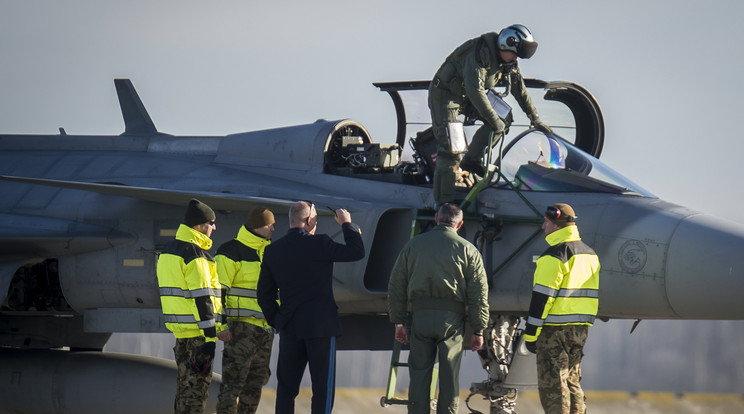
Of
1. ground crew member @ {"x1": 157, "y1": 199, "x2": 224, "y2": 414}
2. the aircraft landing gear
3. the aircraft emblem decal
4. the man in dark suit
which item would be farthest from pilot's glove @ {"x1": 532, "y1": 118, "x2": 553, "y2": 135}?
ground crew member @ {"x1": 157, "y1": 199, "x2": 224, "y2": 414}

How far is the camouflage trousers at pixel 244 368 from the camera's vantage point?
7.96 metres

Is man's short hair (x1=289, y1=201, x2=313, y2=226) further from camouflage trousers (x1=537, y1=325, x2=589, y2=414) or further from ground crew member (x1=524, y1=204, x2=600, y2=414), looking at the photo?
camouflage trousers (x1=537, y1=325, x2=589, y2=414)

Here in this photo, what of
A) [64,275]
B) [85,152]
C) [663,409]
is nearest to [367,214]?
[64,275]

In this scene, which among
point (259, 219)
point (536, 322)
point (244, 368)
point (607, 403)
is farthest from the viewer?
point (607, 403)

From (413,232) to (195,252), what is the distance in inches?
74.6

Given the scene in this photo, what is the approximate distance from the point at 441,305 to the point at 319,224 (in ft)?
7.82

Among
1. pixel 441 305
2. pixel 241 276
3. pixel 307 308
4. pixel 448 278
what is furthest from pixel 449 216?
pixel 241 276

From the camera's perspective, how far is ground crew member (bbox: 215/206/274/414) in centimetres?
802

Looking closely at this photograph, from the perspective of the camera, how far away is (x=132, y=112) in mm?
12273

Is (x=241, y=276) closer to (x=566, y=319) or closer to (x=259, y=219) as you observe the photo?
(x=259, y=219)

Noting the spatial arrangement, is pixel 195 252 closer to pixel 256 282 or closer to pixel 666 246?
pixel 256 282

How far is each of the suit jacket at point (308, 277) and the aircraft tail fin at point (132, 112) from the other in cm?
491

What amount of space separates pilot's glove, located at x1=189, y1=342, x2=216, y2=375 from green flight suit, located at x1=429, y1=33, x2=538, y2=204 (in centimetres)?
226

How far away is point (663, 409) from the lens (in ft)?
50.1
